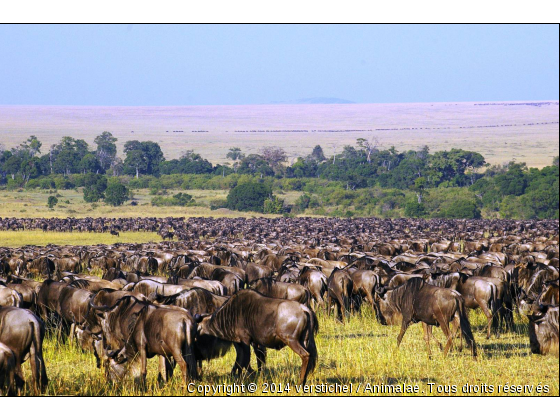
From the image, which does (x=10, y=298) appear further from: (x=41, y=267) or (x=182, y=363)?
(x=41, y=267)

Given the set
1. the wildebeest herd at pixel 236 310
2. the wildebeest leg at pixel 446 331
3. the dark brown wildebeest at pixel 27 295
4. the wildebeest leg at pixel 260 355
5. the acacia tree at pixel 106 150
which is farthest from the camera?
the acacia tree at pixel 106 150

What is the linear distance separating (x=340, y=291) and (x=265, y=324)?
620 cm

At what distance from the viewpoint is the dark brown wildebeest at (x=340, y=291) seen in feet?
48.1

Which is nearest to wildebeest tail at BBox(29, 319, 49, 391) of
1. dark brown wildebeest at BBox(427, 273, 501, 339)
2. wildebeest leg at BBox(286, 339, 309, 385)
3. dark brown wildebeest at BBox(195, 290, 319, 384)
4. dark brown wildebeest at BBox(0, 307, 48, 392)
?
dark brown wildebeest at BBox(0, 307, 48, 392)

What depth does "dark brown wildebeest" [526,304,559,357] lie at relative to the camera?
8.23 metres

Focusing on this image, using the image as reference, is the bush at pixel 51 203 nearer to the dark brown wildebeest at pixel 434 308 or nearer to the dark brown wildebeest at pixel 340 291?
the dark brown wildebeest at pixel 340 291

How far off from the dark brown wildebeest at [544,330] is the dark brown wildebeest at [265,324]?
2.61 m

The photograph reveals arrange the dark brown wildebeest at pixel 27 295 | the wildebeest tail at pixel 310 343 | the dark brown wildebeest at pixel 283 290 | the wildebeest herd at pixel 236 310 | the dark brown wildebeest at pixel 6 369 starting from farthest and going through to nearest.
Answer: the dark brown wildebeest at pixel 283 290
the dark brown wildebeest at pixel 27 295
the wildebeest tail at pixel 310 343
the wildebeest herd at pixel 236 310
the dark brown wildebeest at pixel 6 369

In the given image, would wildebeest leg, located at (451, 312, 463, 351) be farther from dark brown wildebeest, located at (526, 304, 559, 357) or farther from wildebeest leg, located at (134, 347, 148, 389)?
wildebeest leg, located at (134, 347, 148, 389)

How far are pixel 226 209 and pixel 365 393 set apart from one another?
84785 millimetres

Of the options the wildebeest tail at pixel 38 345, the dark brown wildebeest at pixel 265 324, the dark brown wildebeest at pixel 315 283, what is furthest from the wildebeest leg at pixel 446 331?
the wildebeest tail at pixel 38 345

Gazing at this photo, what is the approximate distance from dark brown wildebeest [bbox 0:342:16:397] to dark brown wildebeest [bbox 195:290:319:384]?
2.18 metres

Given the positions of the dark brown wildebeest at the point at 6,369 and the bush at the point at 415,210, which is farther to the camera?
the bush at the point at 415,210

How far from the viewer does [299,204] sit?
323ft
